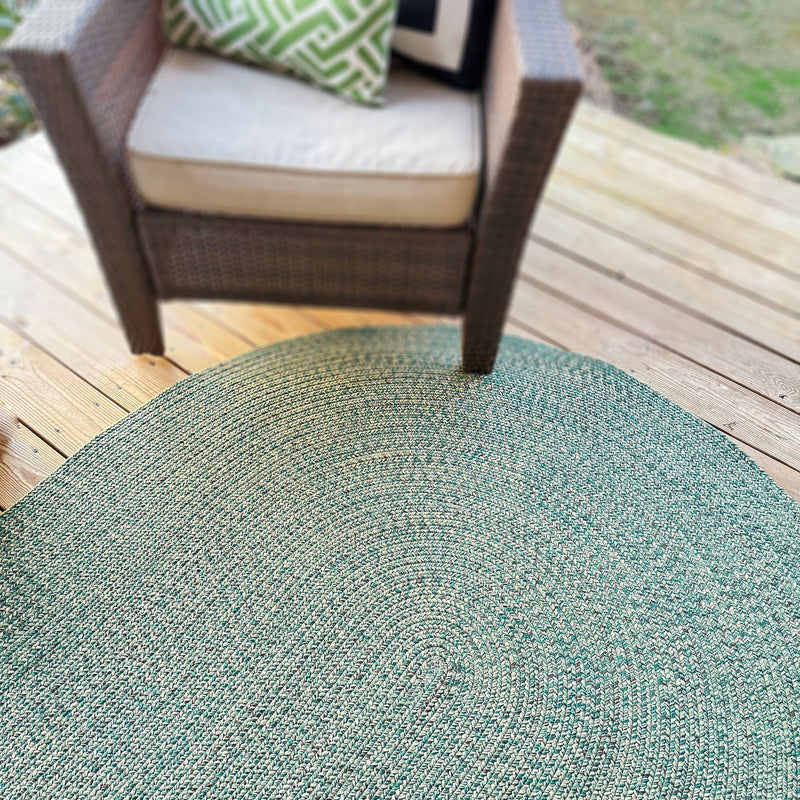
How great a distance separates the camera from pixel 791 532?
1.36 meters

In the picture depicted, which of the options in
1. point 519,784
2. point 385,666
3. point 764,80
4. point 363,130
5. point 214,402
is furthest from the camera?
point 764,80

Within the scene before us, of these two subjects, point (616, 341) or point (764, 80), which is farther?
point (764, 80)

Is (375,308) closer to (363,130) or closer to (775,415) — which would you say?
(363,130)

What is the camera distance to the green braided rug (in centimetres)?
108

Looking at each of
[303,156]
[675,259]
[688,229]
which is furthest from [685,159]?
[303,156]

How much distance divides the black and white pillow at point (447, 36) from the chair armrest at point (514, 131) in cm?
3

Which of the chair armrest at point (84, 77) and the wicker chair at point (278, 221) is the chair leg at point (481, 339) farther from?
the chair armrest at point (84, 77)

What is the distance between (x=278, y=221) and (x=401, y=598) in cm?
73

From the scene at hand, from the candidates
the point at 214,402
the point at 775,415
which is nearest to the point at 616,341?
the point at 775,415

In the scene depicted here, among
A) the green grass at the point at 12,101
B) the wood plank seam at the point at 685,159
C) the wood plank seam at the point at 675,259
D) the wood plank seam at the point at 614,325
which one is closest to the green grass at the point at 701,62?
the wood plank seam at the point at 685,159

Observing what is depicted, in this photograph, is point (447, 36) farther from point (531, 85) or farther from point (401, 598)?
point (401, 598)

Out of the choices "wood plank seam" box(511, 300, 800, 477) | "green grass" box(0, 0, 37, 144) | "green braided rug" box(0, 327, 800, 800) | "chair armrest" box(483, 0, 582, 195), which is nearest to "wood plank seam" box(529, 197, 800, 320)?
"wood plank seam" box(511, 300, 800, 477)

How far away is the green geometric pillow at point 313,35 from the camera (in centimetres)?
144

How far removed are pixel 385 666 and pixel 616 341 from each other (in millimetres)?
934
